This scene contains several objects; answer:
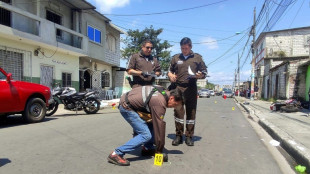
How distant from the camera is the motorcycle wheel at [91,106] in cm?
1026

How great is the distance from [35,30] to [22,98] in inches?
280

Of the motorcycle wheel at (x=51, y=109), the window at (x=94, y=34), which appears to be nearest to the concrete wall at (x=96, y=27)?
the window at (x=94, y=34)

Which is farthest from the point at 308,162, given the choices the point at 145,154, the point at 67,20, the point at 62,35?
the point at 67,20

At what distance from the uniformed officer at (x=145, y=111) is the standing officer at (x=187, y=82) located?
1.28 meters

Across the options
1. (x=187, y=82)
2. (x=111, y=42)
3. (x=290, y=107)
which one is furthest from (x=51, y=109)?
(x=111, y=42)

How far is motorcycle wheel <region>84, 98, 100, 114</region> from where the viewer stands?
10258mm

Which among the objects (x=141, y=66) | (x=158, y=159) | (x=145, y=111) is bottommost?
(x=158, y=159)

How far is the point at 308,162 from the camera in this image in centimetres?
363

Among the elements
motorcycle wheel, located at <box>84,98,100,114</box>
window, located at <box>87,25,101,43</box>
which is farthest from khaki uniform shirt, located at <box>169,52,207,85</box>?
window, located at <box>87,25,101,43</box>

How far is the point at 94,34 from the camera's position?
18.4 meters

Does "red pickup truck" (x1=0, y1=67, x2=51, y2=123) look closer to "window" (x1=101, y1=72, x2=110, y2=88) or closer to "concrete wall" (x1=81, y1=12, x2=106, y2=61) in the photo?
"concrete wall" (x1=81, y1=12, x2=106, y2=61)

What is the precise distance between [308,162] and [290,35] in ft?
104

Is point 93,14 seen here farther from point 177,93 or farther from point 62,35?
point 177,93

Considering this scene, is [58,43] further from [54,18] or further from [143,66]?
[143,66]
